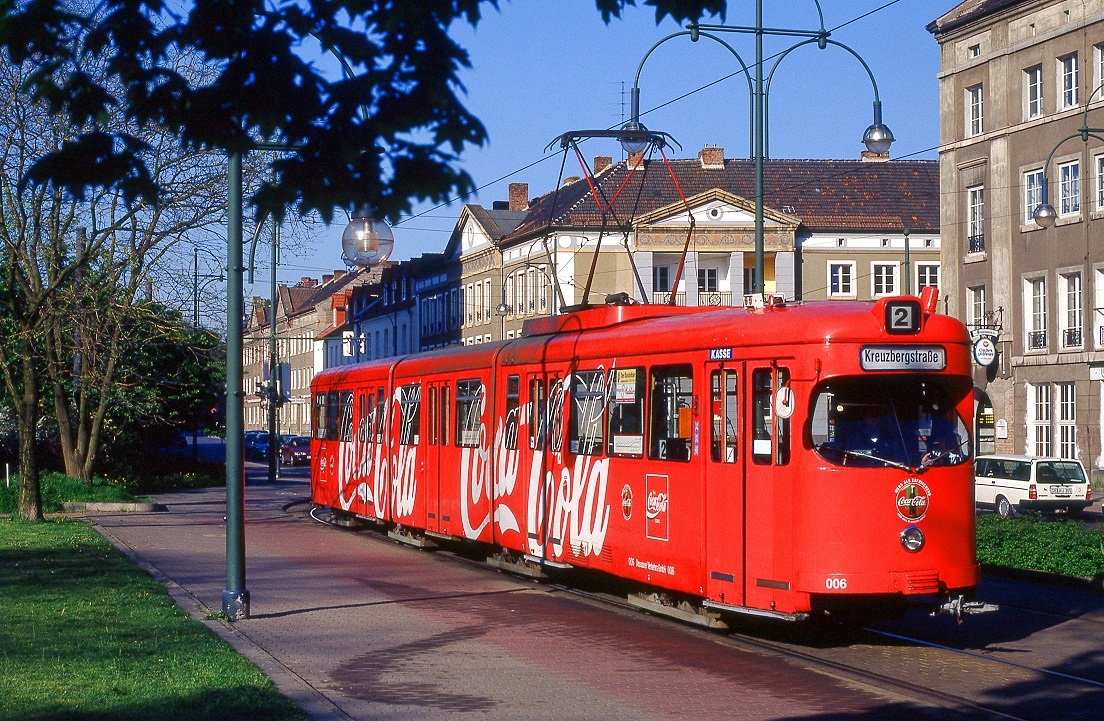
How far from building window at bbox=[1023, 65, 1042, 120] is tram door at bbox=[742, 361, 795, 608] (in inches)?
1441

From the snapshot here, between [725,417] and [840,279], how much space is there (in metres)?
59.6

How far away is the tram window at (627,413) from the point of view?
14.8 meters

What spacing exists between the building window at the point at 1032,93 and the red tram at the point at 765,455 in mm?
33185

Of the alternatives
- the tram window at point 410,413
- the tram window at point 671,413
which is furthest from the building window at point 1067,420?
the tram window at point 671,413

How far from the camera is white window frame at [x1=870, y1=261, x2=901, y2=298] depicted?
71062 mm

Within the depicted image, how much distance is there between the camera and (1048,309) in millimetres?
46094

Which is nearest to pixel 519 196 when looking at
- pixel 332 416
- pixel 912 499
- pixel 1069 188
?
pixel 1069 188

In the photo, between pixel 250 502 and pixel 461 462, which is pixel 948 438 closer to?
pixel 461 462

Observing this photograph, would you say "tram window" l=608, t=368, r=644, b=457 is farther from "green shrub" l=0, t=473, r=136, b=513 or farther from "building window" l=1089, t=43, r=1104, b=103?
"building window" l=1089, t=43, r=1104, b=103

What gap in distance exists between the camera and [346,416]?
27875 mm

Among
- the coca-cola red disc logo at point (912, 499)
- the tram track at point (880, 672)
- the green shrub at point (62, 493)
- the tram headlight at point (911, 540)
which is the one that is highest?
the coca-cola red disc logo at point (912, 499)

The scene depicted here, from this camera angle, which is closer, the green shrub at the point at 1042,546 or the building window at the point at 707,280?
the green shrub at the point at 1042,546

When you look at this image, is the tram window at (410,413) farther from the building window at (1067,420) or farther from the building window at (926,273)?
the building window at (926,273)

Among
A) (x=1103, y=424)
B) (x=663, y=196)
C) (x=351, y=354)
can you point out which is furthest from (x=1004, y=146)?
(x=351, y=354)
